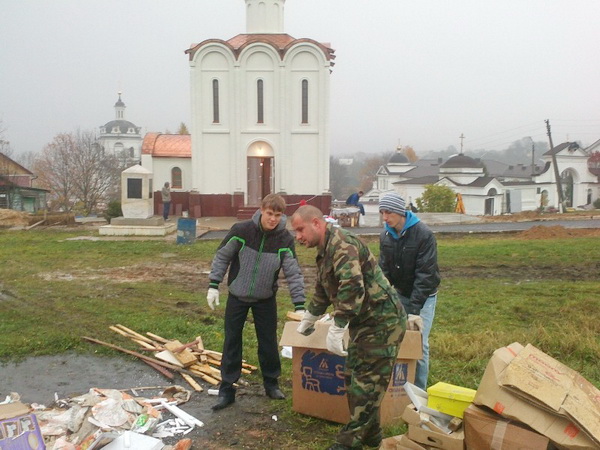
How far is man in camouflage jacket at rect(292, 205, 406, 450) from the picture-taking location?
4.35 metres

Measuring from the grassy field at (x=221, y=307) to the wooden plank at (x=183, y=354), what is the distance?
0.63m

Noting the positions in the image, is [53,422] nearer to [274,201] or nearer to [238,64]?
[274,201]

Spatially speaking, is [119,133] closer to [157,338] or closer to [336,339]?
[157,338]

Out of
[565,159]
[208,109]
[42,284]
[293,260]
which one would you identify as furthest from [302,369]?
[565,159]

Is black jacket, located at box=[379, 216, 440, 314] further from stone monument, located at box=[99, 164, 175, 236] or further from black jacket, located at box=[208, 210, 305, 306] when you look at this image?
stone monument, located at box=[99, 164, 175, 236]

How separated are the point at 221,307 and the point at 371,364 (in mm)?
5944

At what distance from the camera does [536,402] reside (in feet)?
12.7

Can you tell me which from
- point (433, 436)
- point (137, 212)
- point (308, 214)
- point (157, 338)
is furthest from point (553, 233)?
point (308, 214)

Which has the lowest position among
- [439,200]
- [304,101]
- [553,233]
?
[553,233]

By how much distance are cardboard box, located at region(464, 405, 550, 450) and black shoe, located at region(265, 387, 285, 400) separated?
214 centimetres

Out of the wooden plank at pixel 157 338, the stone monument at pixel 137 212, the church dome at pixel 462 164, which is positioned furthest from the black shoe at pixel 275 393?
the church dome at pixel 462 164

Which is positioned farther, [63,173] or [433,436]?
[63,173]

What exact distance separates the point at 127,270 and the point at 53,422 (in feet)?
31.7

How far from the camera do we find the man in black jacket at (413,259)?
5461mm
